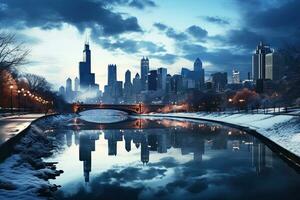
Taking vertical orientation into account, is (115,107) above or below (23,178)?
above

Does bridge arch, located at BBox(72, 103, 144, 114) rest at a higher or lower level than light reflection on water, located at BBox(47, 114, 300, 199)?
higher

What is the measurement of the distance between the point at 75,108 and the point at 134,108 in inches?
985

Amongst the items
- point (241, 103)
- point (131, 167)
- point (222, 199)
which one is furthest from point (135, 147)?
point (241, 103)

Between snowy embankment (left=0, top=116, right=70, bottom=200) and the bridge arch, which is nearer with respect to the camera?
snowy embankment (left=0, top=116, right=70, bottom=200)

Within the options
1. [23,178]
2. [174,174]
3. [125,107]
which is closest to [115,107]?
[125,107]

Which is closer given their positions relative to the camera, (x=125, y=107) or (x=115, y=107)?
(x=115, y=107)

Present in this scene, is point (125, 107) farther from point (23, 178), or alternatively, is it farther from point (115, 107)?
point (23, 178)

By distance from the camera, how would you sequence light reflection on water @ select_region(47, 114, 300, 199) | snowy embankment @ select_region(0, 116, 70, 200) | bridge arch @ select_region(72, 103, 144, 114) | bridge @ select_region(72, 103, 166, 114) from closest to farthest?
snowy embankment @ select_region(0, 116, 70, 200) → light reflection on water @ select_region(47, 114, 300, 199) → bridge @ select_region(72, 103, 166, 114) → bridge arch @ select_region(72, 103, 144, 114)

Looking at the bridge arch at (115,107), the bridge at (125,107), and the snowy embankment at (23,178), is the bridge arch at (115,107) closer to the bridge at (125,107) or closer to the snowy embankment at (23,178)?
the bridge at (125,107)

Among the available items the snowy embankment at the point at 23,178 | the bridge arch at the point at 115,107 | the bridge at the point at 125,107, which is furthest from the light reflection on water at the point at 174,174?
the bridge arch at the point at 115,107

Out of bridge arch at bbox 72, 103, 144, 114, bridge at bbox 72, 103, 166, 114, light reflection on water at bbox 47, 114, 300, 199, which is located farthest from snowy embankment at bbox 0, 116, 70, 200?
bridge arch at bbox 72, 103, 144, 114

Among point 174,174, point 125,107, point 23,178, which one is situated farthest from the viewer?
point 125,107

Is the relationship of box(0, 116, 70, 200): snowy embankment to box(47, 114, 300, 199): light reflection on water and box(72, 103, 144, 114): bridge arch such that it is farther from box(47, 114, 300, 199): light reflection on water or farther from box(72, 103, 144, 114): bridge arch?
box(72, 103, 144, 114): bridge arch

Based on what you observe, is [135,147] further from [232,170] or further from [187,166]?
[232,170]
